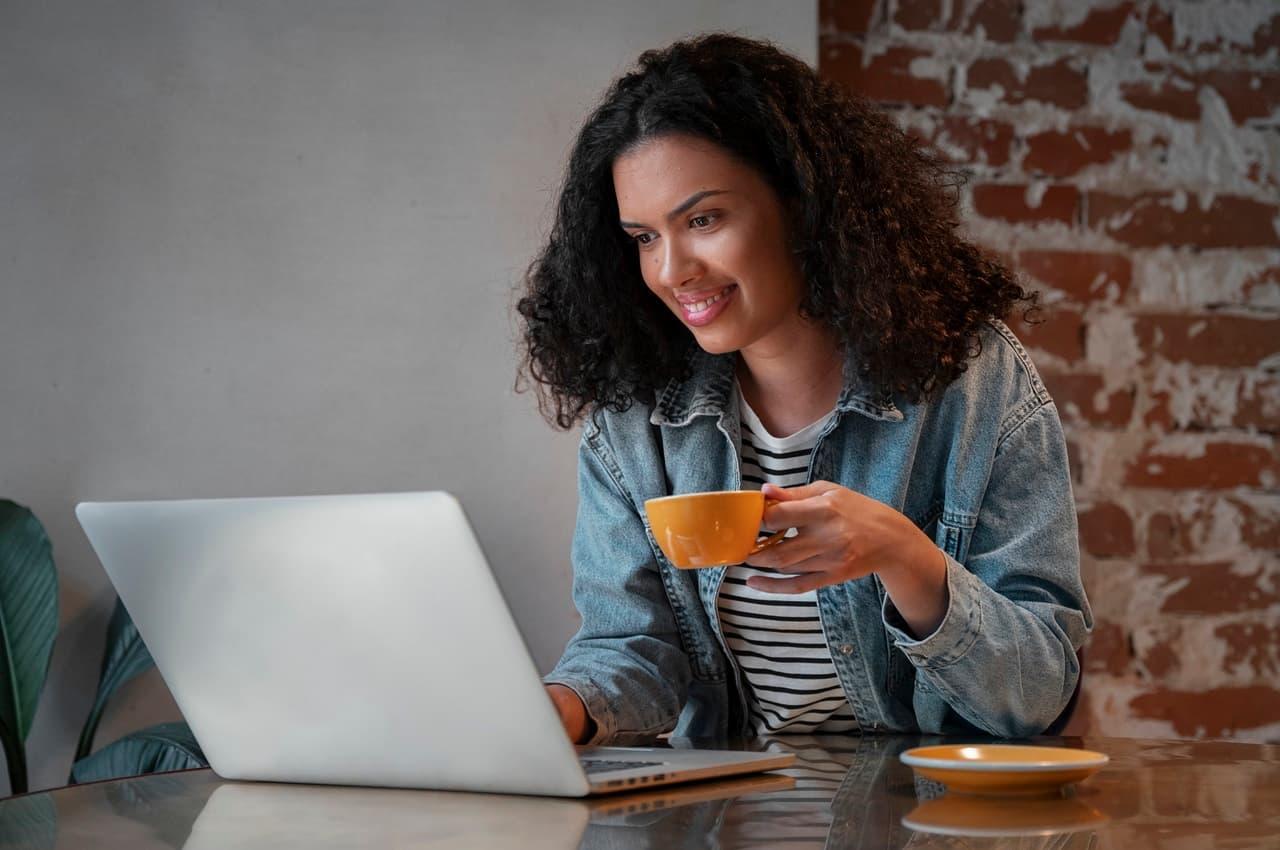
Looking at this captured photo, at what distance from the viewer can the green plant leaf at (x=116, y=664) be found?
69.3 inches

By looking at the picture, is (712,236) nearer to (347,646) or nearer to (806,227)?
(806,227)

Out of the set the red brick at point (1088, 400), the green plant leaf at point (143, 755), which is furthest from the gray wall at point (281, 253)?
the red brick at point (1088, 400)

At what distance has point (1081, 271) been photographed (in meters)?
2.11

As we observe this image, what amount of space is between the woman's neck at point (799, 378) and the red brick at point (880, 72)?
843 mm

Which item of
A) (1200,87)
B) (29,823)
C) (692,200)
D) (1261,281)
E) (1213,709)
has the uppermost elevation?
(1200,87)

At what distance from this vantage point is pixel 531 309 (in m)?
1.50

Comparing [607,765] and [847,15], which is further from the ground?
[847,15]

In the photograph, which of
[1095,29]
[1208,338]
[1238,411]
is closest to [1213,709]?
[1238,411]

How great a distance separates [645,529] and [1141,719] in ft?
3.77

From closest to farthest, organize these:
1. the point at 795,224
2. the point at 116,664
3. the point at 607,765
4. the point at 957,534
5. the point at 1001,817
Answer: the point at 1001,817 → the point at 607,765 → the point at 957,534 → the point at 795,224 → the point at 116,664

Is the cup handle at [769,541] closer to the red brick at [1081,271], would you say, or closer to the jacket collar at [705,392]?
the jacket collar at [705,392]

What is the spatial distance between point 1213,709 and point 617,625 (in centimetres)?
127

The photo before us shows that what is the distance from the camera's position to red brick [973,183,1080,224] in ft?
6.84

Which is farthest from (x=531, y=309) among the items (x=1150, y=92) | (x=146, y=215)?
(x=1150, y=92)
